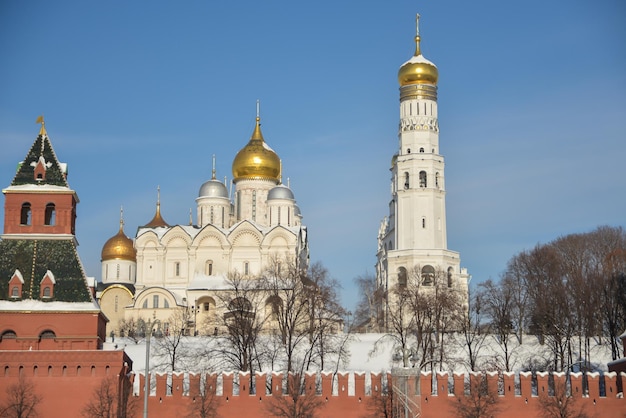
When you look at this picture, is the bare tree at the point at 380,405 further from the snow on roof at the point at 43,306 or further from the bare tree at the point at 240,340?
the snow on roof at the point at 43,306

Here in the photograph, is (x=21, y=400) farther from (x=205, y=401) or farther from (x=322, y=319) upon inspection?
(x=322, y=319)

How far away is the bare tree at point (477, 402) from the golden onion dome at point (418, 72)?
44.5 m

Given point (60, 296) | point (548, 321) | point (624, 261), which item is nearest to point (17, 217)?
point (60, 296)

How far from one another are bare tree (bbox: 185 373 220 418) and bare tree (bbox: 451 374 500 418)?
30.4 ft

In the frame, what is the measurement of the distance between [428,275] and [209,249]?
17.2 meters

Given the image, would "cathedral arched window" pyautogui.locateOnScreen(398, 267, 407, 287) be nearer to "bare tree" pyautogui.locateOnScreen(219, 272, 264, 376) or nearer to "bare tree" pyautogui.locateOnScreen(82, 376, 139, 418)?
"bare tree" pyautogui.locateOnScreen(219, 272, 264, 376)

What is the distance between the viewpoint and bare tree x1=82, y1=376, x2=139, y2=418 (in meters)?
44.7

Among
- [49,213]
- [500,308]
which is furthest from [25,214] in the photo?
[500,308]

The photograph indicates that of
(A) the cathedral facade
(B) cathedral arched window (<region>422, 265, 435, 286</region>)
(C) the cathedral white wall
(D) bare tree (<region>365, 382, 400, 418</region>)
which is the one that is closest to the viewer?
(D) bare tree (<region>365, 382, 400, 418</region>)

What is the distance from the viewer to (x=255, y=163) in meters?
95.1

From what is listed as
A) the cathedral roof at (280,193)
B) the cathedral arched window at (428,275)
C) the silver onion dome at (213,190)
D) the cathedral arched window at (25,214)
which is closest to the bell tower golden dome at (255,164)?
the silver onion dome at (213,190)

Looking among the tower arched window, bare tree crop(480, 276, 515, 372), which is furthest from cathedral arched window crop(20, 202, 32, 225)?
bare tree crop(480, 276, 515, 372)

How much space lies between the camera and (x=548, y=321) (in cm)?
6812

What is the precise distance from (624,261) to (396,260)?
18.0m
